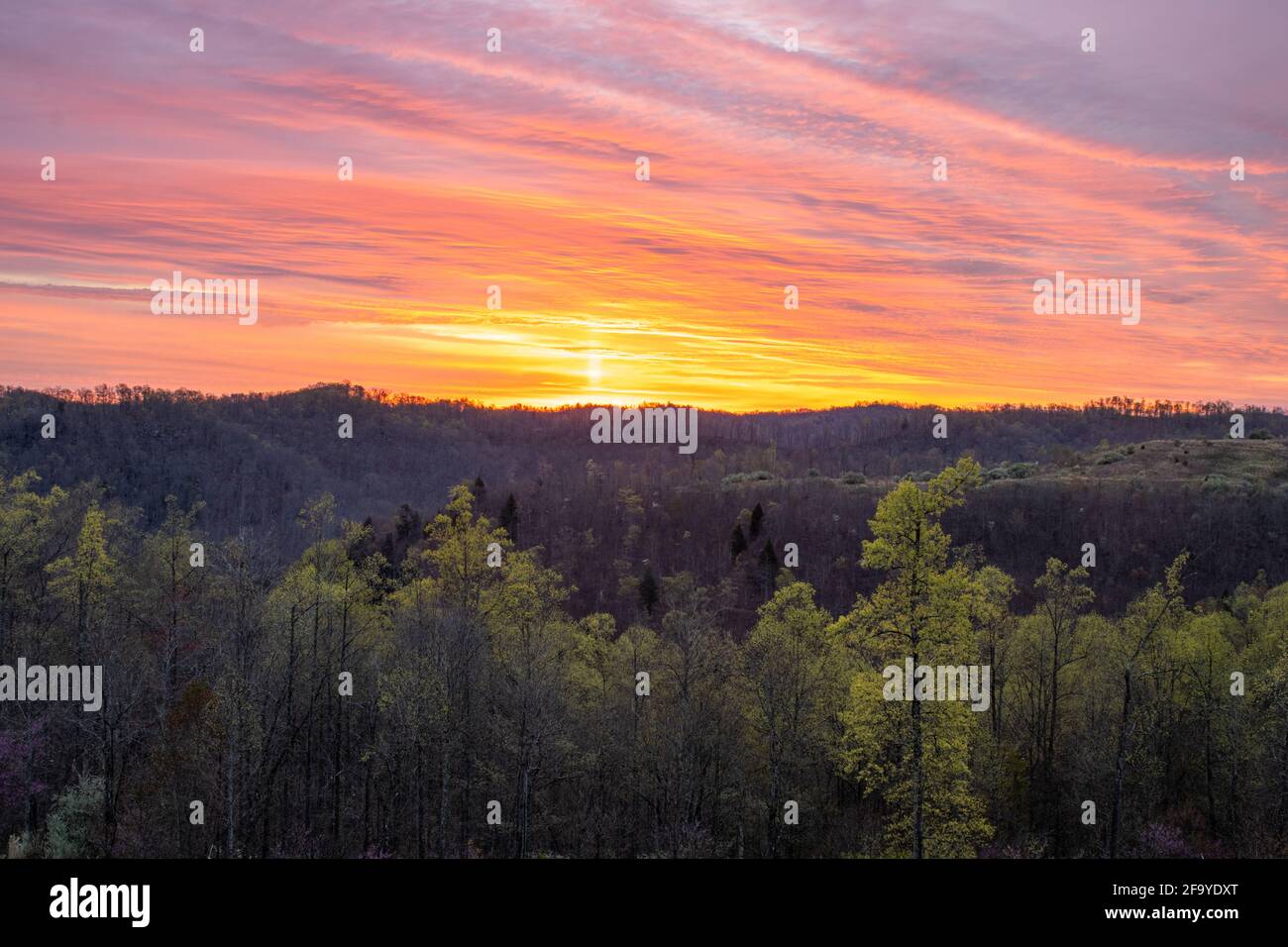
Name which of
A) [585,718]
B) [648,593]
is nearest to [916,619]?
[585,718]

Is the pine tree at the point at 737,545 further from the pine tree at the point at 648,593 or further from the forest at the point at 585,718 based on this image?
the forest at the point at 585,718

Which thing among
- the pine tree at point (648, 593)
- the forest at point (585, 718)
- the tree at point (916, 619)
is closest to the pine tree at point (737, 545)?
the pine tree at point (648, 593)

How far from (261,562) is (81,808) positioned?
10979mm

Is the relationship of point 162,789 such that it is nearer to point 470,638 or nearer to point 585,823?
point 470,638

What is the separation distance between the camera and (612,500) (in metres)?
168

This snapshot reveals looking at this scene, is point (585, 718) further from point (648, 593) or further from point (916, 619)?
point (648, 593)

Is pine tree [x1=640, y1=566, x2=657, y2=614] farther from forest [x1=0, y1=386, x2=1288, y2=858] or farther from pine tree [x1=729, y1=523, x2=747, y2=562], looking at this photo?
forest [x1=0, y1=386, x2=1288, y2=858]

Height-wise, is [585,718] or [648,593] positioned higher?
[648,593]

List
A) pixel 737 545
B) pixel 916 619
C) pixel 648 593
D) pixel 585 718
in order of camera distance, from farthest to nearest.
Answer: pixel 737 545 → pixel 648 593 → pixel 585 718 → pixel 916 619

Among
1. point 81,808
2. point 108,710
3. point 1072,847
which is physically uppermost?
point 108,710

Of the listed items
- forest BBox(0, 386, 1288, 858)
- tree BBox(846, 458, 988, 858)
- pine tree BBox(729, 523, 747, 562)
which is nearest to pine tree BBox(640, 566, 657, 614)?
pine tree BBox(729, 523, 747, 562)

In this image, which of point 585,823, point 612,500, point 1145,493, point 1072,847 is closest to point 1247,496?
point 1145,493

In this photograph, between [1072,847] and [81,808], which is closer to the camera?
[81,808]
